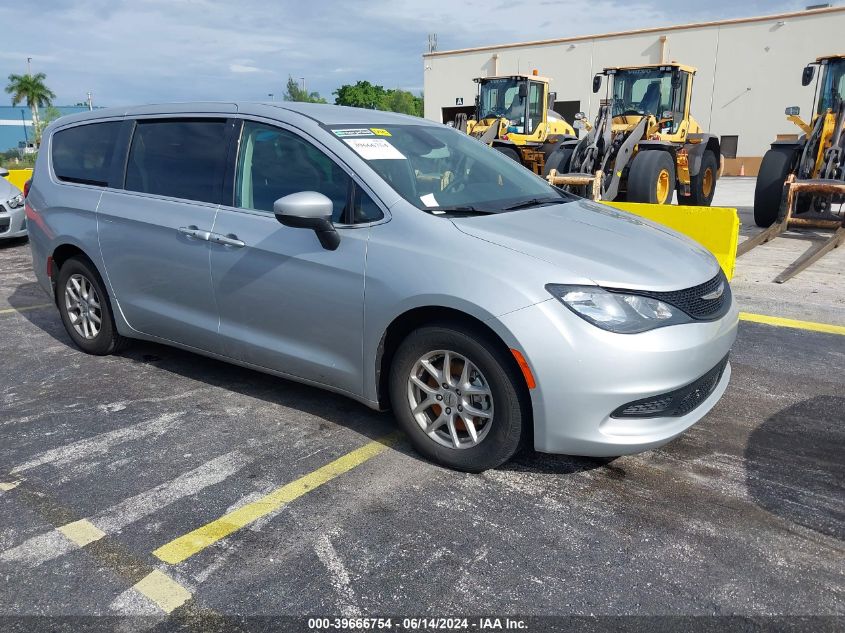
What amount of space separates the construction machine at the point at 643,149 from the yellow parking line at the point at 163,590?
33.7ft

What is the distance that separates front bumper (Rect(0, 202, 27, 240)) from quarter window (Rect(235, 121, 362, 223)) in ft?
26.2

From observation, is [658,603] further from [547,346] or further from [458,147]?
[458,147]

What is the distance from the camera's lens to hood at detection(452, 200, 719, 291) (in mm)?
2885

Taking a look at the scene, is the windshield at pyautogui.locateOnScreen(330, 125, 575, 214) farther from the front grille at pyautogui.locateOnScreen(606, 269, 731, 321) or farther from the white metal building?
the white metal building

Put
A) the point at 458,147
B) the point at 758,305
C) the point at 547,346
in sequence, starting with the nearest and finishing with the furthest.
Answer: the point at 547,346
the point at 458,147
the point at 758,305

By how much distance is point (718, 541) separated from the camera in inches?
105

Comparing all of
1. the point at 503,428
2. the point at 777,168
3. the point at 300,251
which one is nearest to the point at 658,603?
the point at 503,428

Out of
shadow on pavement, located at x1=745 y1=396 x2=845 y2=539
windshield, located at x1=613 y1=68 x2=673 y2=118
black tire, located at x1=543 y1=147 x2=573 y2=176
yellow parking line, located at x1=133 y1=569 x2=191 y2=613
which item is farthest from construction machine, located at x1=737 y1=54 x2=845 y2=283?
yellow parking line, located at x1=133 y1=569 x2=191 y2=613

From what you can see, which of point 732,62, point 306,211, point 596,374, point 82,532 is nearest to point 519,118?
point 306,211

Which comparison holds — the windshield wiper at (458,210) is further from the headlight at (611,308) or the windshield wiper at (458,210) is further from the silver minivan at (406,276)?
the headlight at (611,308)

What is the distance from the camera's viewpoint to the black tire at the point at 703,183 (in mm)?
13203

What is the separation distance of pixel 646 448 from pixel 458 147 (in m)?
2.12

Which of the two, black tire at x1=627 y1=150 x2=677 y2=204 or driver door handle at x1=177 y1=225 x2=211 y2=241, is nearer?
driver door handle at x1=177 y1=225 x2=211 y2=241

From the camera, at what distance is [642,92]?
13891 mm
